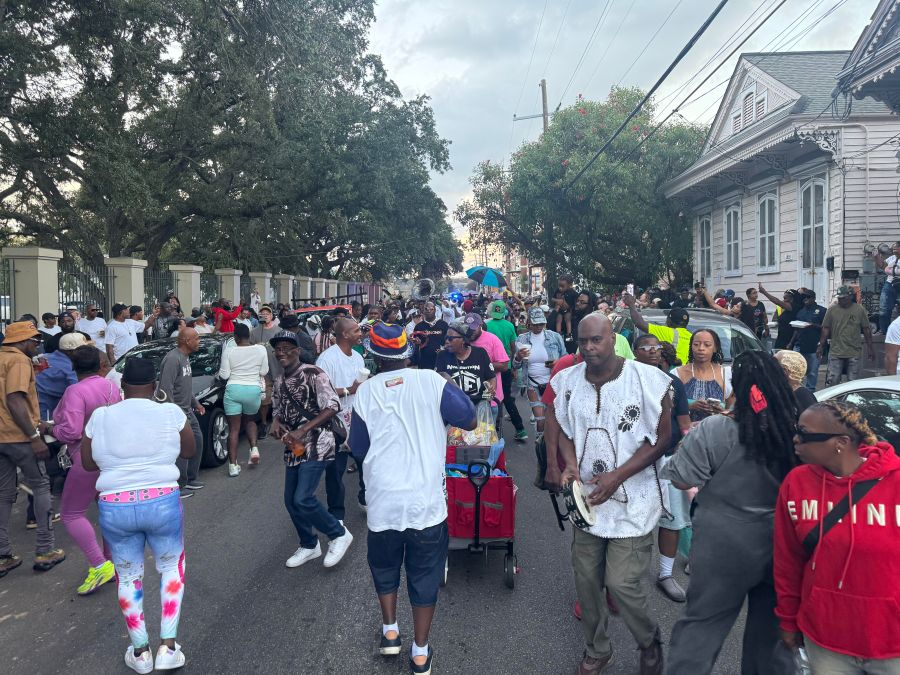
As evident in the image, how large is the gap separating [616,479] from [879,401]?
2.29 meters

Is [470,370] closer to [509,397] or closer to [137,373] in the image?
[509,397]

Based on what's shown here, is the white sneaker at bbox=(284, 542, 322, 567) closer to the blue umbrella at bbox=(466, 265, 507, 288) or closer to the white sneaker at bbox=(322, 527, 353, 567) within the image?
the white sneaker at bbox=(322, 527, 353, 567)

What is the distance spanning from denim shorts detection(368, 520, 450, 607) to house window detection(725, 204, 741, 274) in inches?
721

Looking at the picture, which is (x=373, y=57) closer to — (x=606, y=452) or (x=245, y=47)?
(x=245, y=47)

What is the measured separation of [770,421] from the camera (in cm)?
289

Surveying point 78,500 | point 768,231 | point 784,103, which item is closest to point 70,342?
point 78,500

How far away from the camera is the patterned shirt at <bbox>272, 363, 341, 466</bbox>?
16.5 ft

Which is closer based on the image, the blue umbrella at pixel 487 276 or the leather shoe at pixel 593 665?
the leather shoe at pixel 593 665

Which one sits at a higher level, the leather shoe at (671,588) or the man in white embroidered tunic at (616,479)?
the man in white embroidered tunic at (616,479)

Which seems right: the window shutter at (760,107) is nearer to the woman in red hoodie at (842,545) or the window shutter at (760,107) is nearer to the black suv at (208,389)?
the black suv at (208,389)

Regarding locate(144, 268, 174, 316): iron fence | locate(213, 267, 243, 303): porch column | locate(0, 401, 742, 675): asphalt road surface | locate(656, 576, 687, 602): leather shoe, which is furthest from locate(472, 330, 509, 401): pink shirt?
locate(213, 267, 243, 303): porch column

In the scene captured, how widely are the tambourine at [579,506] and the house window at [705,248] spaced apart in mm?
20314

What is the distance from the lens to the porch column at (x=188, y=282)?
19.4 m

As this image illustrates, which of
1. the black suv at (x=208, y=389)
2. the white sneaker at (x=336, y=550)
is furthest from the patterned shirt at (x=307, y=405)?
the black suv at (x=208, y=389)
